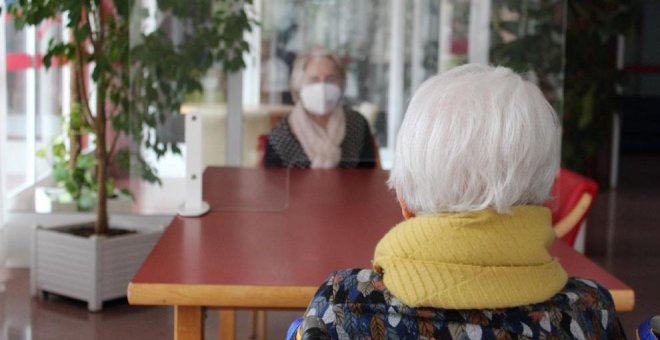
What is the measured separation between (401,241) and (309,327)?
0.20 metres

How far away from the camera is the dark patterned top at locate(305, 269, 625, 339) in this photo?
6.42 ft

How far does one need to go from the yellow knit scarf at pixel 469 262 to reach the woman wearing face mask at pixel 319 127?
3.16 metres

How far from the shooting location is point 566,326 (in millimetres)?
2018

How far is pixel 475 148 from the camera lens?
1.94m

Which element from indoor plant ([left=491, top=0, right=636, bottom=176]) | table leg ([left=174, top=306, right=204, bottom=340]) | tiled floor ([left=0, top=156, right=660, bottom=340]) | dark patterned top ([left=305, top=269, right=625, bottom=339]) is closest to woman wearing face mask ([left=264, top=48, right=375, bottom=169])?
tiled floor ([left=0, top=156, right=660, bottom=340])

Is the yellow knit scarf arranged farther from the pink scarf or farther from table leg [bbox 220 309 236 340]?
the pink scarf

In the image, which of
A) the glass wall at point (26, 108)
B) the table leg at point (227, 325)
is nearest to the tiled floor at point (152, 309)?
the table leg at point (227, 325)

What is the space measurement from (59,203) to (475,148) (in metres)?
5.62

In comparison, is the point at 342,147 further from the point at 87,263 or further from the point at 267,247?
the point at 267,247

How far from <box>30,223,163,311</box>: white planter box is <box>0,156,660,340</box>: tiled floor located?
0.09 meters

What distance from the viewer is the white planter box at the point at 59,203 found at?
725 cm

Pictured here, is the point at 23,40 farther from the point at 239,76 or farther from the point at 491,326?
the point at 491,326

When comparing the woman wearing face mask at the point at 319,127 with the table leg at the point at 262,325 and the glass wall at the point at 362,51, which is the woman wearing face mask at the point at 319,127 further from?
the table leg at the point at 262,325

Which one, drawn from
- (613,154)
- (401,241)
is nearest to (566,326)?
(401,241)
